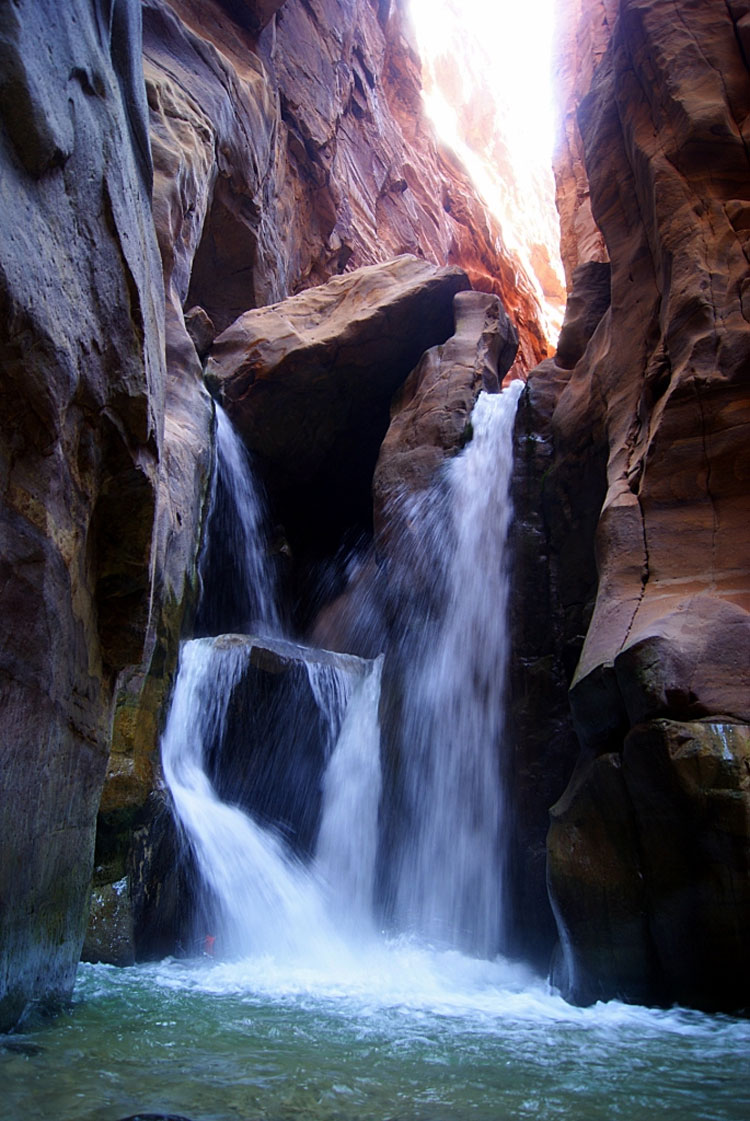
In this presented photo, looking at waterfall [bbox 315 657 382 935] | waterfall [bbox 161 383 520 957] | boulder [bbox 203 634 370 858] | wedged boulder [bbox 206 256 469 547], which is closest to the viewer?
waterfall [bbox 161 383 520 957]

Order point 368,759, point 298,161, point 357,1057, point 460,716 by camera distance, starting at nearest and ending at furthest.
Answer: point 357,1057 → point 460,716 → point 368,759 → point 298,161

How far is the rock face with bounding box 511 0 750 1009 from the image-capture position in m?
5.13

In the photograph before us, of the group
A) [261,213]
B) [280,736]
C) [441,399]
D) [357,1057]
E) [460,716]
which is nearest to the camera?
[357,1057]

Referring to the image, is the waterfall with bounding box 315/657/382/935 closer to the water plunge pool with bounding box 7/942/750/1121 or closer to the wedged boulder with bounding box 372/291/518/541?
the water plunge pool with bounding box 7/942/750/1121

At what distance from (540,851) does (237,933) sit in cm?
315

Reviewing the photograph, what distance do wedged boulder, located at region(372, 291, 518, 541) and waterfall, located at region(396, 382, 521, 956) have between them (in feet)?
2.26

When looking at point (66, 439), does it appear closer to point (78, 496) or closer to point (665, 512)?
point (78, 496)

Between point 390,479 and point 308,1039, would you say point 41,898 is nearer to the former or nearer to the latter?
point 308,1039

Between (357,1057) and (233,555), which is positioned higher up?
(233,555)

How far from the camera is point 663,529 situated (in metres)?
6.73

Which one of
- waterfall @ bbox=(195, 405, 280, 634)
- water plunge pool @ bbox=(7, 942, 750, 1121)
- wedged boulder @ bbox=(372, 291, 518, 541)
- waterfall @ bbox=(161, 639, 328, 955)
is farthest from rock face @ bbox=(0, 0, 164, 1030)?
waterfall @ bbox=(195, 405, 280, 634)

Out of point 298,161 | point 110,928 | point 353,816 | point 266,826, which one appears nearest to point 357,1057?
point 110,928

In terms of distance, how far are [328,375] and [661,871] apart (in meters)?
10.6

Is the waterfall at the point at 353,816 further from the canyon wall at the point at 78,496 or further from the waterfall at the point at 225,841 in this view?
the canyon wall at the point at 78,496
